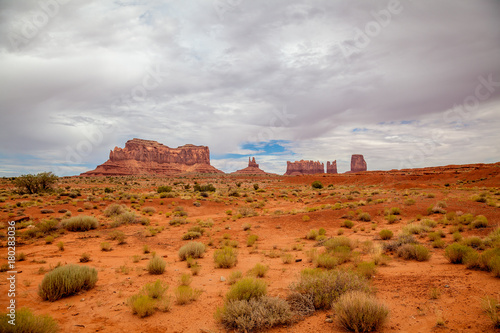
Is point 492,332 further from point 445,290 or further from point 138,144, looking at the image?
point 138,144

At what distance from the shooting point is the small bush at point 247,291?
519 centimetres

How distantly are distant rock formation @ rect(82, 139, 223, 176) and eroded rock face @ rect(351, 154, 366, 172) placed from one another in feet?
321

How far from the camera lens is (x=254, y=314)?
4.50 m

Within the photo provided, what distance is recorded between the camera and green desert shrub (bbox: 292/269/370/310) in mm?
5055

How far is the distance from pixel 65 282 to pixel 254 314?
195 inches

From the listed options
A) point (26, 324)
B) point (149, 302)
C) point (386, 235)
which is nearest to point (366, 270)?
point (386, 235)

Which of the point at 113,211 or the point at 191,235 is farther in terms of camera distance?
the point at 113,211

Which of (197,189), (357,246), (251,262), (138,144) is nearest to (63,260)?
(251,262)

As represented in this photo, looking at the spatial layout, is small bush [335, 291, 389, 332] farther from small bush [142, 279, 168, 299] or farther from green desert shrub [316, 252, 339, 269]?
small bush [142, 279, 168, 299]

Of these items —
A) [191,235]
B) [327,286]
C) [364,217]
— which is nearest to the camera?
[327,286]

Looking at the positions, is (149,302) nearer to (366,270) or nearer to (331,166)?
(366,270)

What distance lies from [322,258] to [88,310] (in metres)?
6.41

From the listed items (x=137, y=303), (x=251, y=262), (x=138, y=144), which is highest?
(x=138, y=144)

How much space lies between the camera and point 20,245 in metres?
11.2
